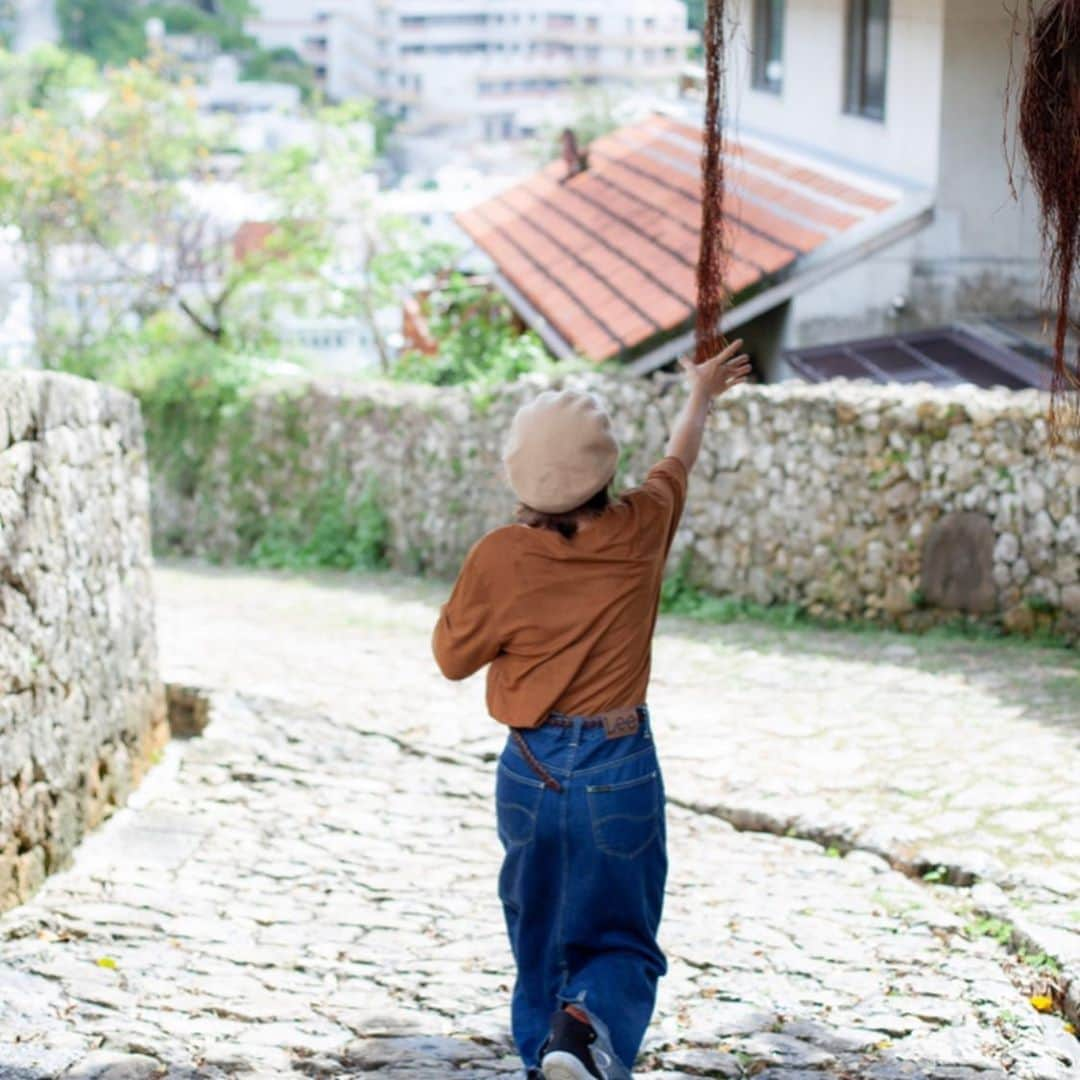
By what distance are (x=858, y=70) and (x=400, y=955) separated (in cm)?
1116

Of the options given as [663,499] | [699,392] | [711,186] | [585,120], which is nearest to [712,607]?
[711,186]

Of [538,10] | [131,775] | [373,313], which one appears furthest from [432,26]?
[131,775]

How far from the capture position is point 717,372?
470 cm

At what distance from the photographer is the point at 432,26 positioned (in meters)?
80.3

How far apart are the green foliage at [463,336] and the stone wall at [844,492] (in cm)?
187

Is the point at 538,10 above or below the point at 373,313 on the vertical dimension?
above

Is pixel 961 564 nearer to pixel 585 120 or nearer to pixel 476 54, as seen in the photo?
pixel 585 120

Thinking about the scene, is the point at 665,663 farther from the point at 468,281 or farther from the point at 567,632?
the point at 468,281

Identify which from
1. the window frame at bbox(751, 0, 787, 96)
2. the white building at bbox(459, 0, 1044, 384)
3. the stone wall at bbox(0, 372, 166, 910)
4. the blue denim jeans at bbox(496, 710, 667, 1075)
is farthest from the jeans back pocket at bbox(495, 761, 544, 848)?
the window frame at bbox(751, 0, 787, 96)

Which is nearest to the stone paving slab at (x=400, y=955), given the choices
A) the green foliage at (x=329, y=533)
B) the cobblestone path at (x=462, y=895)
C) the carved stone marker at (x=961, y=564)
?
the cobblestone path at (x=462, y=895)

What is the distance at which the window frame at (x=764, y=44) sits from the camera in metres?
17.0

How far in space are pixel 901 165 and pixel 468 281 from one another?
562 centimetres

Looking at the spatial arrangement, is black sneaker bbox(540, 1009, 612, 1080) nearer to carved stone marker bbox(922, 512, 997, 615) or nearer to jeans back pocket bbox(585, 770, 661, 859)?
jeans back pocket bbox(585, 770, 661, 859)

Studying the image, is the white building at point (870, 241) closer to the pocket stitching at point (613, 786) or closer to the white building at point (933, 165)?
the white building at point (933, 165)
